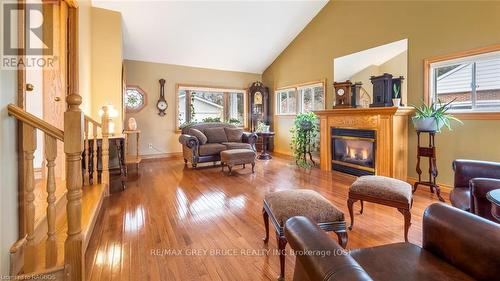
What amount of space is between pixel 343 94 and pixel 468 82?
1825 millimetres

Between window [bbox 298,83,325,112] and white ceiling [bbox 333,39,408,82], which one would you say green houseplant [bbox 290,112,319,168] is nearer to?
window [bbox 298,83,325,112]

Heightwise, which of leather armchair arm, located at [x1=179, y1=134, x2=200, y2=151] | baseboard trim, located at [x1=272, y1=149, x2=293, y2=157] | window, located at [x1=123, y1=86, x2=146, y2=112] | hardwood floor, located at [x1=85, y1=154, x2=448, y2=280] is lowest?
hardwood floor, located at [x1=85, y1=154, x2=448, y2=280]

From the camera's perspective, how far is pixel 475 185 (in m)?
1.62

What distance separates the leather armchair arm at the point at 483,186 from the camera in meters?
1.55

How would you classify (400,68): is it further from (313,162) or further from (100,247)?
(100,247)

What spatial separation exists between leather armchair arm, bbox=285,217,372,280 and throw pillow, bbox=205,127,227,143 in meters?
4.40

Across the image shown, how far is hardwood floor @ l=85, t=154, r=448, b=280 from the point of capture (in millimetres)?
1712

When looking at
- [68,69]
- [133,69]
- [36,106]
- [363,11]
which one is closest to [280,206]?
[68,69]

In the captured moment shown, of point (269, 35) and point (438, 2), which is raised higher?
point (269, 35)

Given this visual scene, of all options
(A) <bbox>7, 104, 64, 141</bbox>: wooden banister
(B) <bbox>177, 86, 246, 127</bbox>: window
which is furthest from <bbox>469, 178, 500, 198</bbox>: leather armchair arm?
(B) <bbox>177, 86, 246, 127</bbox>: window

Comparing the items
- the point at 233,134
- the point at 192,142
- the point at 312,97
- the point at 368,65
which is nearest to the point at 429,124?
the point at 368,65

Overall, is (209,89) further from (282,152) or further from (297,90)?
(282,152)

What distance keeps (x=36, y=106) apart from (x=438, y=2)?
18.8ft

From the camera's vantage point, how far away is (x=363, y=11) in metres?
4.51
